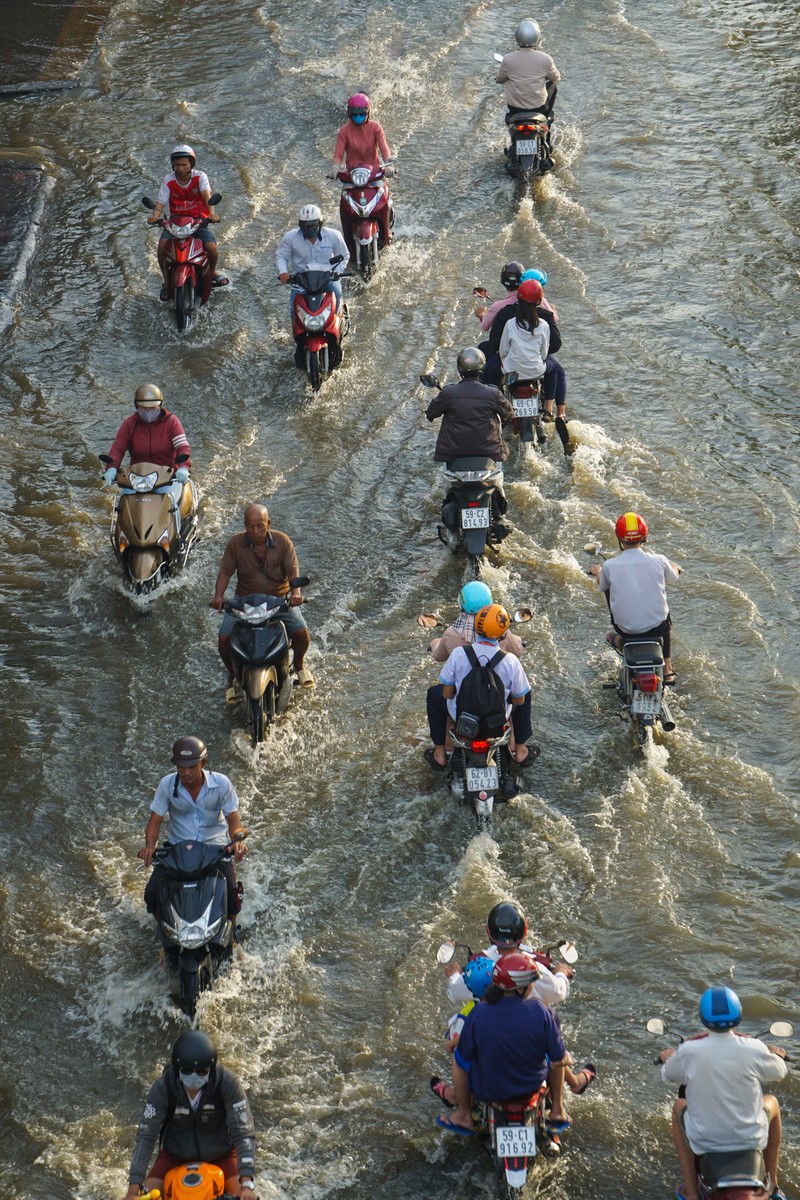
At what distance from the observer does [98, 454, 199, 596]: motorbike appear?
12.2m

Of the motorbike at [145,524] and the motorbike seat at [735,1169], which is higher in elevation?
the motorbike at [145,524]

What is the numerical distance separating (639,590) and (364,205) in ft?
27.8

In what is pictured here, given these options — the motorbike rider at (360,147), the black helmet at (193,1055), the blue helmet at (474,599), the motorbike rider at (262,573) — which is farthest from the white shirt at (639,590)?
the motorbike rider at (360,147)

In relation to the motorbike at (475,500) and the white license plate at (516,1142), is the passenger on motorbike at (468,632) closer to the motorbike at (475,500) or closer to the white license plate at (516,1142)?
the motorbike at (475,500)

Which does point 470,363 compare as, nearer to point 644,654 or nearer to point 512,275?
point 512,275

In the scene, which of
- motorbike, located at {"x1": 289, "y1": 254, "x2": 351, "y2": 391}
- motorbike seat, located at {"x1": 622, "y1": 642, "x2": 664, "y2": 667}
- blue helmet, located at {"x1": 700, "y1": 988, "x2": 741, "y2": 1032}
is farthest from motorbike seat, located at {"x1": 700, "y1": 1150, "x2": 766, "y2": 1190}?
motorbike, located at {"x1": 289, "y1": 254, "x2": 351, "y2": 391}

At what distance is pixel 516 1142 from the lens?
6.96 meters

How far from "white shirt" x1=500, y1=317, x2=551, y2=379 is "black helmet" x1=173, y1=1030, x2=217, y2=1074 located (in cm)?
827

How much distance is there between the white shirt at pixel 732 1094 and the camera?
660 cm

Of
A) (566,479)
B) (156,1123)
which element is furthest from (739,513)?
(156,1123)

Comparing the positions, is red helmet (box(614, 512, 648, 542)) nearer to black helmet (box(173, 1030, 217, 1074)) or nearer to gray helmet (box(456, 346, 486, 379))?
gray helmet (box(456, 346, 486, 379))

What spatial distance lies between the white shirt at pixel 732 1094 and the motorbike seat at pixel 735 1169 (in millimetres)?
29

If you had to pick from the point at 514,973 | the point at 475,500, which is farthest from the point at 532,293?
the point at 514,973

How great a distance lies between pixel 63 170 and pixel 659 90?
892 cm
